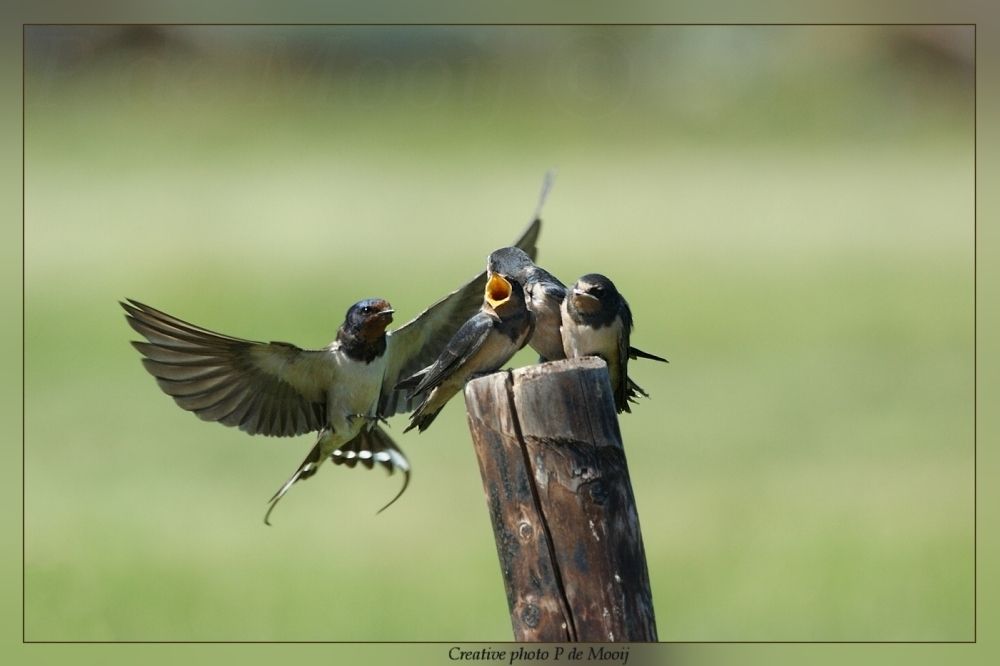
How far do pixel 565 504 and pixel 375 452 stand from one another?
334cm

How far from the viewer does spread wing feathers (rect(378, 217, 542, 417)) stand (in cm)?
690

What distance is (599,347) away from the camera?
18.1 feet

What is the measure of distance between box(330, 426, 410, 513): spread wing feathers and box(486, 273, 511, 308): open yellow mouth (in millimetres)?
2124

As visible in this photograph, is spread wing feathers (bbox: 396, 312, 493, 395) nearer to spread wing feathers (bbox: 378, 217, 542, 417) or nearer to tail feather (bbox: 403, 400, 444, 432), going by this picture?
tail feather (bbox: 403, 400, 444, 432)

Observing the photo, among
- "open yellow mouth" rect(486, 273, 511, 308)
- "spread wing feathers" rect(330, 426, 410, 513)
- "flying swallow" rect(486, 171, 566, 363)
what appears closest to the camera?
"open yellow mouth" rect(486, 273, 511, 308)

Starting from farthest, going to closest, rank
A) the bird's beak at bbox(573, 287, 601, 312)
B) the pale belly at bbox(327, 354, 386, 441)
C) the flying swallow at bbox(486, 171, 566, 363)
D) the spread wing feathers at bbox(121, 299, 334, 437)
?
the pale belly at bbox(327, 354, 386, 441), the spread wing feathers at bbox(121, 299, 334, 437), the flying swallow at bbox(486, 171, 566, 363), the bird's beak at bbox(573, 287, 601, 312)

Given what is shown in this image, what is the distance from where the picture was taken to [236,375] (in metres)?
6.54

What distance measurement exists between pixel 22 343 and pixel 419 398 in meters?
2.58

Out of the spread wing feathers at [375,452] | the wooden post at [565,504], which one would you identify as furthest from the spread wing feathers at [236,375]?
the wooden post at [565,504]

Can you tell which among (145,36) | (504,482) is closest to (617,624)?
(504,482)

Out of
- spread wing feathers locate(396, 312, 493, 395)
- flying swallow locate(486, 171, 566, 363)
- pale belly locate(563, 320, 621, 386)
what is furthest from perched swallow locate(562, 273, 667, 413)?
spread wing feathers locate(396, 312, 493, 395)

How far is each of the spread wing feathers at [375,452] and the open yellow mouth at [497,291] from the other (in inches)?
83.6

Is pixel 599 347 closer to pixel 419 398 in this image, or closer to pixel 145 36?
pixel 419 398

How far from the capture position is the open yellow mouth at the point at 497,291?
17.1ft
